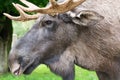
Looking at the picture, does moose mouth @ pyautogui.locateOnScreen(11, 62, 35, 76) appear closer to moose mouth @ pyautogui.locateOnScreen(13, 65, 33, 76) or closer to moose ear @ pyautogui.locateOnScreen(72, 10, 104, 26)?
moose mouth @ pyautogui.locateOnScreen(13, 65, 33, 76)

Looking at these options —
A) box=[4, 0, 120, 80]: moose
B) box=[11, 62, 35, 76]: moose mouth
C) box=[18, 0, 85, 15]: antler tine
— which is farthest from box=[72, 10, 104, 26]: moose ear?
box=[11, 62, 35, 76]: moose mouth

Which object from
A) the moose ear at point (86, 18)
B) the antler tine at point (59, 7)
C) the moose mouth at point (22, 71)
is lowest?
the moose mouth at point (22, 71)

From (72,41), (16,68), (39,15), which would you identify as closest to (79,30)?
(72,41)

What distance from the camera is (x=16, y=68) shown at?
22.4ft

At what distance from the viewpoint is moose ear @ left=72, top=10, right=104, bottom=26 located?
6849 millimetres

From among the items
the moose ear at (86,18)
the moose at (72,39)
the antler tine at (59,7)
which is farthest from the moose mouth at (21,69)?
the moose ear at (86,18)

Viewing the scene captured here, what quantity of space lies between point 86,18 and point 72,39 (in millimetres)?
387

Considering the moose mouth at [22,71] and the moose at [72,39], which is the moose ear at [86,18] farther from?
the moose mouth at [22,71]

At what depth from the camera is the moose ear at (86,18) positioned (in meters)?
6.85

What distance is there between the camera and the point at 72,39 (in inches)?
276

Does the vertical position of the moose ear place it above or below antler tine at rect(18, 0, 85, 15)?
below

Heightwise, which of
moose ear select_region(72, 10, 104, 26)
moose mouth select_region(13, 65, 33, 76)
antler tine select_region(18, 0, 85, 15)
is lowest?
moose mouth select_region(13, 65, 33, 76)

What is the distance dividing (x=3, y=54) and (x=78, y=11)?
18.9m

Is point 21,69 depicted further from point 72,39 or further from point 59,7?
point 59,7
